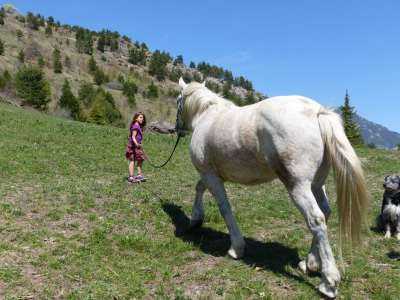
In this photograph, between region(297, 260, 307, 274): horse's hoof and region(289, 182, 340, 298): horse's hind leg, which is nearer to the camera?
region(289, 182, 340, 298): horse's hind leg

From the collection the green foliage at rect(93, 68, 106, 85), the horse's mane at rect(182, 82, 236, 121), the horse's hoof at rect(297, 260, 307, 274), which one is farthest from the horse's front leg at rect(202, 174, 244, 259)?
the green foliage at rect(93, 68, 106, 85)

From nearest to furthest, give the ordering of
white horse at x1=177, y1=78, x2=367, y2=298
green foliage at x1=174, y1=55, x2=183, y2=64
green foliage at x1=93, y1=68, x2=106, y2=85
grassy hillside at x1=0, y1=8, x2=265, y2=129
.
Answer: white horse at x1=177, y1=78, x2=367, y2=298
grassy hillside at x1=0, y1=8, x2=265, y2=129
green foliage at x1=93, y1=68, x2=106, y2=85
green foliage at x1=174, y1=55, x2=183, y2=64

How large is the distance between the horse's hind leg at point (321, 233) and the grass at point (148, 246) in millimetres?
263

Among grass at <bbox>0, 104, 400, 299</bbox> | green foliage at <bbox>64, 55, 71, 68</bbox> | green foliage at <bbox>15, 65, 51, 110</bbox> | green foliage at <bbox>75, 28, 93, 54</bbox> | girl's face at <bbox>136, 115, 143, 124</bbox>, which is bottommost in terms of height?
grass at <bbox>0, 104, 400, 299</bbox>

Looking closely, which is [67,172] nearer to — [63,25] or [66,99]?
[66,99]

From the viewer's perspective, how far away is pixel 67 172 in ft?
37.0

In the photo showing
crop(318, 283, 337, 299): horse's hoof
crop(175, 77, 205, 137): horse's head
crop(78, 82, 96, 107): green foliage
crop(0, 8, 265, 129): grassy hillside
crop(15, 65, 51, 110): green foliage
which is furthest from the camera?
crop(0, 8, 265, 129): grassy hillside

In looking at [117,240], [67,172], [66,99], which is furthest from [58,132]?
[66,99]

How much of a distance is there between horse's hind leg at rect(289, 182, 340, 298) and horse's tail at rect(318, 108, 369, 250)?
0.38 metres

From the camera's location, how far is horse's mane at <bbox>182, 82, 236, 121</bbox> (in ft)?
20.8

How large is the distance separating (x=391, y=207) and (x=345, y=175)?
12.0 ft

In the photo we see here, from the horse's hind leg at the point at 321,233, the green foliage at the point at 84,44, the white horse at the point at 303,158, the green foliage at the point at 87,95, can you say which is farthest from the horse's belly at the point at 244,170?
the green foliage at the point at 84,44

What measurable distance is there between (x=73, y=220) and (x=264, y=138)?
4.32 meters

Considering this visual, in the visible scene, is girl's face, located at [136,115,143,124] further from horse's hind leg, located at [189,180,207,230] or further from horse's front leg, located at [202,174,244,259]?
horse's front leg, located at [202,174,244,259]
